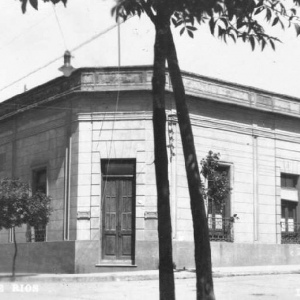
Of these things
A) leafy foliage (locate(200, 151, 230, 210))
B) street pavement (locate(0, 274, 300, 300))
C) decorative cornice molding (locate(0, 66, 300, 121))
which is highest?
decorative cornice molding (locate(0, 66, 300, 121))

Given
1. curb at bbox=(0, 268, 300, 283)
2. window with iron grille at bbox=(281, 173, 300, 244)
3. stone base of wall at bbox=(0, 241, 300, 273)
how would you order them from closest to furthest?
curb at bbox=(0, 268, 300, 283) → stone base of wall at bbox=(0, 241, 300, 273) → window with iron grille at bbox=(281, 173, 300, 244)

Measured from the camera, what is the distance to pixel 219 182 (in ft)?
59.2

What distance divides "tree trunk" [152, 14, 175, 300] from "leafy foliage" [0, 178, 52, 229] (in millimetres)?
10113

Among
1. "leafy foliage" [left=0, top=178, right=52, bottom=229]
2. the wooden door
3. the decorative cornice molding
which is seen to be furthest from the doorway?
the decorative cornice molding

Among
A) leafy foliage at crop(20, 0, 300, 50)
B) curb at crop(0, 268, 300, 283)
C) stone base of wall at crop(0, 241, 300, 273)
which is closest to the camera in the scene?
leafy foliage at crop(20, 0, 300, 50)

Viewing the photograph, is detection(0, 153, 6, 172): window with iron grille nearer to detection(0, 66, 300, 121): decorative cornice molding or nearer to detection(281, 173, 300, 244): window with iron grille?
detection(0, 66, 300, 121): decorative cornice molding

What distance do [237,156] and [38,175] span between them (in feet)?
23.9

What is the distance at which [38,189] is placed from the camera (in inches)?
864

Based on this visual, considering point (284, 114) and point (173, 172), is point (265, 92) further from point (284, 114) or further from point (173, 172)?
point (173, 172)

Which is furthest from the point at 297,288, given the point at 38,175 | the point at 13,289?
the point at 38,175

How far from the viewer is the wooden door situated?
19.6 m

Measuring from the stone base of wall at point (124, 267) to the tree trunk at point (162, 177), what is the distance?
11.2 meters

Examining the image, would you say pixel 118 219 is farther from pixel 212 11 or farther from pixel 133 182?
pixel 212 11

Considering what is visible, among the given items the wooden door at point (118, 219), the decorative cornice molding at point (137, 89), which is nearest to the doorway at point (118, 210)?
the wooden door at point (118, 219)
